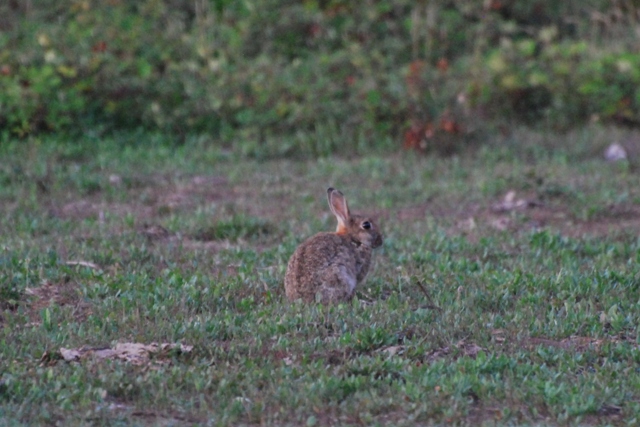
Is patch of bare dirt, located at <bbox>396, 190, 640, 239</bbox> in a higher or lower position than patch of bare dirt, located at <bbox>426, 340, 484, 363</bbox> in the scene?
lower

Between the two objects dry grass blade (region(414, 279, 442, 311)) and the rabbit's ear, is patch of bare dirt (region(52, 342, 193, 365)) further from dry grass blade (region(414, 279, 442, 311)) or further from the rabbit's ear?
the rabbit's ear

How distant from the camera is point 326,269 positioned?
7.35 m

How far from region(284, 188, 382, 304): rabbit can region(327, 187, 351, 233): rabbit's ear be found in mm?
352

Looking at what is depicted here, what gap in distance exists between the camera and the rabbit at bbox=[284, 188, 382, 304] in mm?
7285

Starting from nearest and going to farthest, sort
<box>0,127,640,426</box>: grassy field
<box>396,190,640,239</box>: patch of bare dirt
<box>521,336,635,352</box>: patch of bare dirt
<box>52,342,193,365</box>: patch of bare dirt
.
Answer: <box>0,127,640,426</box>: grassy field
<box>52,342,193,365</box>: patch of bare dirt
<box>521,336,635,352</box>: patch of bare dirt
<box>396,190,640,239</box>: patch of bare dirt

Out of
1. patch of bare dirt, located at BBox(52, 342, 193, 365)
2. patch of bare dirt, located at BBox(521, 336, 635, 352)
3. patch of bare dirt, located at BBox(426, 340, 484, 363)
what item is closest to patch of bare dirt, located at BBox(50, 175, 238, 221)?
patch of bare dirt, located at BBox(52, 342, 193, 365)

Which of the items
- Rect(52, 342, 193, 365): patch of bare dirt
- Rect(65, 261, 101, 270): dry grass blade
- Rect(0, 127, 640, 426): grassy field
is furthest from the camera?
Rect(65, 261, 101, 270): dry grass blade

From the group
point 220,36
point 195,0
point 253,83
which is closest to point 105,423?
point 253,83

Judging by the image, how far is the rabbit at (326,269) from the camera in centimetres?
729

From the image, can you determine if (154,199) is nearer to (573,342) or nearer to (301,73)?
(301,73)

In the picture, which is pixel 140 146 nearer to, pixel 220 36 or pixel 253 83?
pixel 253 83

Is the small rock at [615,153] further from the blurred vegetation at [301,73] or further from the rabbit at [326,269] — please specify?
the rabbit at [326,269]

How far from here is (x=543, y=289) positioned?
781 cm

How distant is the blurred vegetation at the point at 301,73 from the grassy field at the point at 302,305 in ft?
4.08
